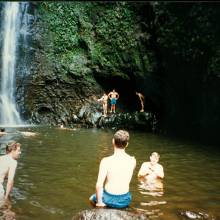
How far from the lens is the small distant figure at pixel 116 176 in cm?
604

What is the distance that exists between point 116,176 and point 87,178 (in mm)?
4790

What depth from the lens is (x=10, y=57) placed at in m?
29.1

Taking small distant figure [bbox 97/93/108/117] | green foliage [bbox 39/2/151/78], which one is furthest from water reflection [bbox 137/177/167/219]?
green foliage [bbox 39/2/151/78]

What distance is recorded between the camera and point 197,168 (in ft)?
43.9

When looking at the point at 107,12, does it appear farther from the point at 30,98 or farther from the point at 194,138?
the point at 194,138

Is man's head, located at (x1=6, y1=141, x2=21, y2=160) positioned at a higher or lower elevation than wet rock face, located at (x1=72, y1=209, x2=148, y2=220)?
higher

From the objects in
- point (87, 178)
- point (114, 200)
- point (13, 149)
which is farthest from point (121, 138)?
point (87, 178)

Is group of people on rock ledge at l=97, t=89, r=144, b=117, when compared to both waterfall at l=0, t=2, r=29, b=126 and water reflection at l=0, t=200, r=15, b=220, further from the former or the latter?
water reflection at l=0, t=200, r=15, b=220

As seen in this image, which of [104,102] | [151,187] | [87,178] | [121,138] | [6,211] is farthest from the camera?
[104,102]

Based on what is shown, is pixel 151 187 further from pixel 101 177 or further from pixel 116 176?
pixel 101 177

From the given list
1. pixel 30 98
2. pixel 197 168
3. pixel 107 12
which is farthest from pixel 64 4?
pixel 197 168

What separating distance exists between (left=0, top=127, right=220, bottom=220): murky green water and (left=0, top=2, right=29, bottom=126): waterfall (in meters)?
8.67

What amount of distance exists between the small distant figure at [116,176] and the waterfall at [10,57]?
2118 cm

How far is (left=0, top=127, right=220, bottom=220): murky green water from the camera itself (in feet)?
27.2
